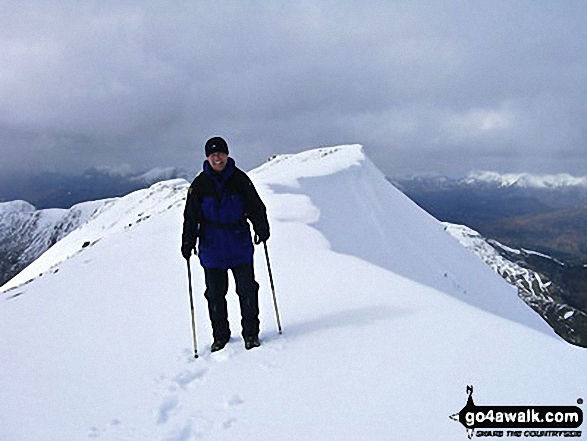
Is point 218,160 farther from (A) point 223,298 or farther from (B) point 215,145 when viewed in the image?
(A) point 223,298

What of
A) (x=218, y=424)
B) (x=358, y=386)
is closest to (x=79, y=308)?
(x=218, y=424)

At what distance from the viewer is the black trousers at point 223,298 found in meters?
7.74

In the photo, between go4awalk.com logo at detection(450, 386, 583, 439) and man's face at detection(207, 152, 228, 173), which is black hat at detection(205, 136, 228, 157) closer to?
man's face at detection(207, 152, 228, 173)

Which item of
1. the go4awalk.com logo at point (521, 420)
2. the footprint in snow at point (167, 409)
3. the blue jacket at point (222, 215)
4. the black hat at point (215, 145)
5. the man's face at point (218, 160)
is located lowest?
the go4awalk.com logo at point (521, 420)

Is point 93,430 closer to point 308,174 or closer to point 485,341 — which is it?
point 485,341

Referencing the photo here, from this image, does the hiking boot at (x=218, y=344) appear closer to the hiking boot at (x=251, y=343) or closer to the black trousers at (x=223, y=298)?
the black trousers at (x=223, y=298)

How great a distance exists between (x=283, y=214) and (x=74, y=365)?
12612 mm

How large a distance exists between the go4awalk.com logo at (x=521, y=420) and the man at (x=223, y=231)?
354cm

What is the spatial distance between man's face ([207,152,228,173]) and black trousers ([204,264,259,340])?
5.37 feet

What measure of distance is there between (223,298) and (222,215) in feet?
4.59

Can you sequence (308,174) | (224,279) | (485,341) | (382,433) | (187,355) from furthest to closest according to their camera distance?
(308,174) → (224,279) → (187,355) → (485,341) → (382,433)

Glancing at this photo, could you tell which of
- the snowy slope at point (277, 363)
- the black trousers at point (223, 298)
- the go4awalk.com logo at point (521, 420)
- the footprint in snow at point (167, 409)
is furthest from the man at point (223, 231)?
the go4awalk.com logo at point (521, 420)

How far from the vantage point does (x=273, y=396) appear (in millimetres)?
5816

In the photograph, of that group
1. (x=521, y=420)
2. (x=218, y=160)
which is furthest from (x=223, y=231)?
(x=521, y=420)
